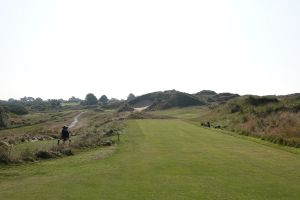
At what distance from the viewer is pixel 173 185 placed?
14.5 m

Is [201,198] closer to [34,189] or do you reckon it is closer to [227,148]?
[34,189]

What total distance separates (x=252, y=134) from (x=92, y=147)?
1569 centimetres

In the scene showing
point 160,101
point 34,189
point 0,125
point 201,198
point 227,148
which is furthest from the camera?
point 160,101

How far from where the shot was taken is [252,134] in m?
35.6

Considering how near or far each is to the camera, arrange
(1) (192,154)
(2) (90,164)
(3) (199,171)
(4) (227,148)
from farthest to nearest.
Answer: (4) (227,148) < (1) (192,154) < (2) (90,164) < (3) (199,171)

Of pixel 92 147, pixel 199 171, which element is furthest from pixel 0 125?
pixel 199 171

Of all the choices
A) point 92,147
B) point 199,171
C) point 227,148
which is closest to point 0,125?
point 92,147

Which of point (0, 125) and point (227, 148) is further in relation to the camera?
point (0, 125)

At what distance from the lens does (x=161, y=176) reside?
16.2 m

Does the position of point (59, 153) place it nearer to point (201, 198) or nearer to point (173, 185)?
point (173, 185)

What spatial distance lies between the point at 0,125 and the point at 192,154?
7597 centimetres

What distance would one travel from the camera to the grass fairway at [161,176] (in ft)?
43.6

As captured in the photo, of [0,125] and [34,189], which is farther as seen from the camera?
[0,125]

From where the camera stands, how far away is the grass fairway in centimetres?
1328
